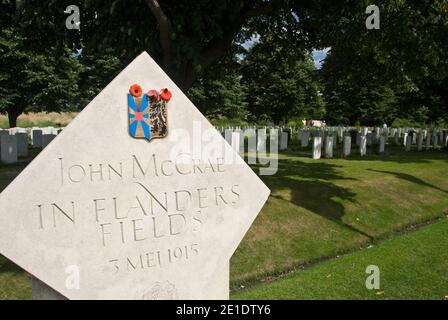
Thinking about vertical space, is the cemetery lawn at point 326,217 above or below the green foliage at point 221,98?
below

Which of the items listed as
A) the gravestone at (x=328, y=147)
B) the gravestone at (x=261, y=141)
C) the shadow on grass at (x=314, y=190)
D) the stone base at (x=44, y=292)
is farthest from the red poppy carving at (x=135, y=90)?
the gravestone at (x=261, y=141)

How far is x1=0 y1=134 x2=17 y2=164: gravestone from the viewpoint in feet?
41.2

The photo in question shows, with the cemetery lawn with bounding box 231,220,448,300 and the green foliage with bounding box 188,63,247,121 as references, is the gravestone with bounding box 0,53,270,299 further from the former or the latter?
the green foliage with bounding box 188,63,247,121

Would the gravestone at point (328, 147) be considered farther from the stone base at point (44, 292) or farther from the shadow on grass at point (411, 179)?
the stone base at point (44, 292)

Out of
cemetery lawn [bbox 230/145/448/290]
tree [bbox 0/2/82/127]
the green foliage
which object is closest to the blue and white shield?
cemetery lawn [bbox 230/145/448/290]

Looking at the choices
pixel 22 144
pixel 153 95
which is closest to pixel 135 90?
pixel 153 95

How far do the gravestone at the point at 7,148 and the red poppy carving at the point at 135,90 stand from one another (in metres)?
11.5

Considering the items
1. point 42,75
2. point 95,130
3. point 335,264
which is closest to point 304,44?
point 335,264

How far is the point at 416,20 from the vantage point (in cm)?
847

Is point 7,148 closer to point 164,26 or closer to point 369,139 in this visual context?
point 164,26

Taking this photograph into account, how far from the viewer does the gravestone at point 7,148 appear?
41.2 ft

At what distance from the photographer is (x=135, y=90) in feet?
9.41

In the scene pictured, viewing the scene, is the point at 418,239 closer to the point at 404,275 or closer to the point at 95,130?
the point at 404,275
